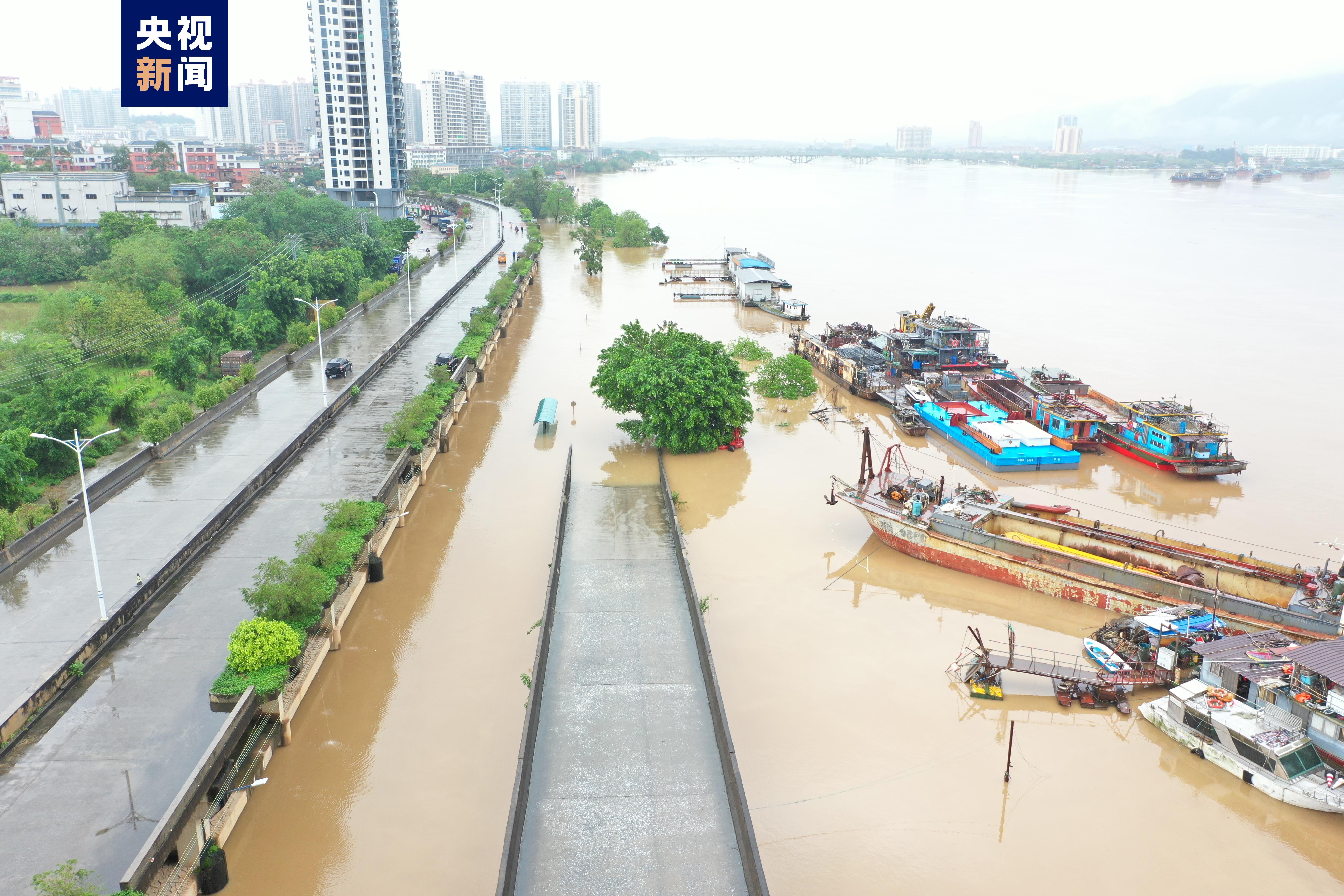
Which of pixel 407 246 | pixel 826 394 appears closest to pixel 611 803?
pixel 826 394

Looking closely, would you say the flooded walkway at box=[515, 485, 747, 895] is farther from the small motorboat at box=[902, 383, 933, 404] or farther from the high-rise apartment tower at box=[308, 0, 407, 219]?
the high-rise apartment tower at box=[308, 0, 407, 219]

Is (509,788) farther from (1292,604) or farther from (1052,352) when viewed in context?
(1052,352)

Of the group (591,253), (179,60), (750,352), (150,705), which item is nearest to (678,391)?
(750,352)

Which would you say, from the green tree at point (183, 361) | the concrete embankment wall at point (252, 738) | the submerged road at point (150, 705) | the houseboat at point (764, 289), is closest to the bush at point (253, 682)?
the concrete embankment wall at point (252, 738)

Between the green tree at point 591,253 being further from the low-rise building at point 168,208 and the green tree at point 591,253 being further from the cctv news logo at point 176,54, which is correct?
the cctv news logo at point 176,54

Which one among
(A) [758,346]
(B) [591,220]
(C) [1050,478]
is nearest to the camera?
(C) [1050,478]

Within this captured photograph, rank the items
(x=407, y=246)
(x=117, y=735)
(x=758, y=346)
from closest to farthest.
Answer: (x=117, y=735)
(x=758, y=346)
(x=407, y=246)

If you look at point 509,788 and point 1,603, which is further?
point 1,603
